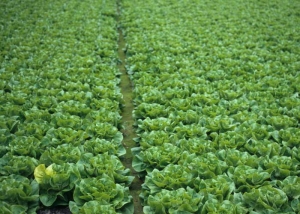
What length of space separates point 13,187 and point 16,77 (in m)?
3.88

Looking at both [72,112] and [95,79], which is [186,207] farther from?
[95,79]

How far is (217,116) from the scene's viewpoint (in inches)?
229

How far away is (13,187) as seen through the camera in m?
4.12

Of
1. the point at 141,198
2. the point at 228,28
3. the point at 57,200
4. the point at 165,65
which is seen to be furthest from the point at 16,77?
the point at 228,28

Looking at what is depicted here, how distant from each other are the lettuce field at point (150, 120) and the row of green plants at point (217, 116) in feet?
0.07

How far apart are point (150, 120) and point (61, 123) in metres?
1.47

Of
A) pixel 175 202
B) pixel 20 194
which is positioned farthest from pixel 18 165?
pixel 175 202

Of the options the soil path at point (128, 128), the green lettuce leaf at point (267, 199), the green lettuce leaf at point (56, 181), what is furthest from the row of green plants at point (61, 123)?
the green lettuce leaf at point (267, 199)

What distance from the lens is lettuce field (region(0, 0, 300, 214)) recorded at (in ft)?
13.7

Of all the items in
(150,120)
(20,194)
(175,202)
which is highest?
(150,120)

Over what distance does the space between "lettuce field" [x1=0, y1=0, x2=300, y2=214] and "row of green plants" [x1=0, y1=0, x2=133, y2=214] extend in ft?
0.06

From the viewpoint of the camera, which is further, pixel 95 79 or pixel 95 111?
pixel 95 79

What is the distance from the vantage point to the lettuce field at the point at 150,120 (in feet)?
13.7

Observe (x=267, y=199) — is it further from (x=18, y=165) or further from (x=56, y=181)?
(x=18, y=165)
